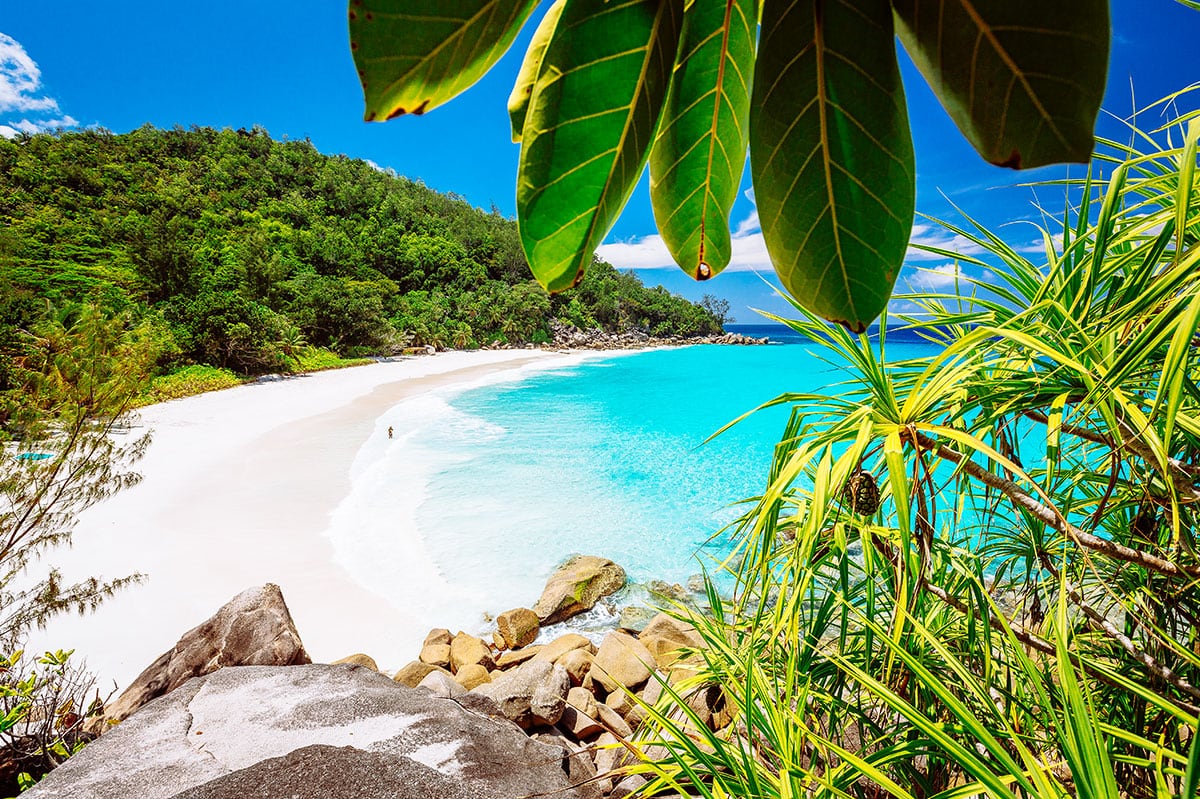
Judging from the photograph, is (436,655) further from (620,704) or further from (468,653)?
(620,704)

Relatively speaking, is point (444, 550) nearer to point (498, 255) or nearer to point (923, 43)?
point (923, 43)

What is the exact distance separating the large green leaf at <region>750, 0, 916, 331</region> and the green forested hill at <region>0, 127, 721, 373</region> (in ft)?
22.3

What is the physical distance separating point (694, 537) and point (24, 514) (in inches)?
169

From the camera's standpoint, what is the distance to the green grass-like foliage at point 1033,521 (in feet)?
1.98

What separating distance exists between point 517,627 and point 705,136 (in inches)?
130

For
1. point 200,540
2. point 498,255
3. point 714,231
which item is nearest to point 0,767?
point 200,540

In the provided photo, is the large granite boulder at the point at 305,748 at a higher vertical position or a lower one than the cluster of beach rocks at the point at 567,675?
higher

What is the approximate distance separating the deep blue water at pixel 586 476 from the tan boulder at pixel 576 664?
2.57 feet

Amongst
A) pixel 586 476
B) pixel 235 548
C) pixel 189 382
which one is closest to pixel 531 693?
pixel 235 548

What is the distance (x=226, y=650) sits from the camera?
7.32ft

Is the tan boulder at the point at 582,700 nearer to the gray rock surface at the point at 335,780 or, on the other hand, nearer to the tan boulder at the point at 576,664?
the tan boulder at the point at 576,664

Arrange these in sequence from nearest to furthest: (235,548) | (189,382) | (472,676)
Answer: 1. (472,676)
2. (235,548)
3. (189,382)

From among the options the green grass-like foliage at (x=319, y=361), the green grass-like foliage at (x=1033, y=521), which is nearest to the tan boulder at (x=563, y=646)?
the green grass-like foliage at (x=1033, y=521)

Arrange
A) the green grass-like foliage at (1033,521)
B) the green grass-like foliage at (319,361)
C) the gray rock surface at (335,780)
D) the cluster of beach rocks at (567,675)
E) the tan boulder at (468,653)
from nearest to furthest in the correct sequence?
the green grass-like foliage at (1033,521)
the gray rock surface at (335,780)
the cluster of beach rocks at (567,675)
the tan boulder at (468,653)
the green grass-like foliage at (319,361)
